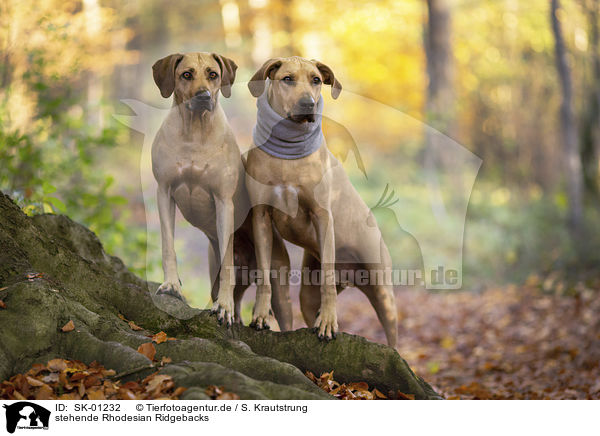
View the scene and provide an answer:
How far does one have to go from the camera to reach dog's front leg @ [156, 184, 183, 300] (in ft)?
14.5

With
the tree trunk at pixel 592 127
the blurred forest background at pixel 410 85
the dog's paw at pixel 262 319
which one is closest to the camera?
the dog's paw at pixel 262 319

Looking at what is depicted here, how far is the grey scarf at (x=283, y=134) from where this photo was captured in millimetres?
4336

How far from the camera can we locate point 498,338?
1064 cm

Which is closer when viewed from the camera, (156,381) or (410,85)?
(156,381)

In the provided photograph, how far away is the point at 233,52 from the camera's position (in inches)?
815

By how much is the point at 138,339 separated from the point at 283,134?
5.56ft

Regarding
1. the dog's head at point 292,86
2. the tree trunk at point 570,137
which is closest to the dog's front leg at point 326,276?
the dog's head at point 292,86

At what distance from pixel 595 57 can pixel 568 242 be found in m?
4.23

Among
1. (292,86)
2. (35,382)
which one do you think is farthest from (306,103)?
(35,382)

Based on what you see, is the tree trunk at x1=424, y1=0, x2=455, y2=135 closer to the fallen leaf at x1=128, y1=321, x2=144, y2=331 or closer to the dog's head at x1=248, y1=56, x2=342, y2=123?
the dog's head at x1=248, y1=56, x2=342, y2=123

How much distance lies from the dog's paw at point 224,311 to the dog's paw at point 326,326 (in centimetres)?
61

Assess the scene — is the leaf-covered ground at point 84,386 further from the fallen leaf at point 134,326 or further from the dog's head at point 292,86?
the dog's head at point 292,86
